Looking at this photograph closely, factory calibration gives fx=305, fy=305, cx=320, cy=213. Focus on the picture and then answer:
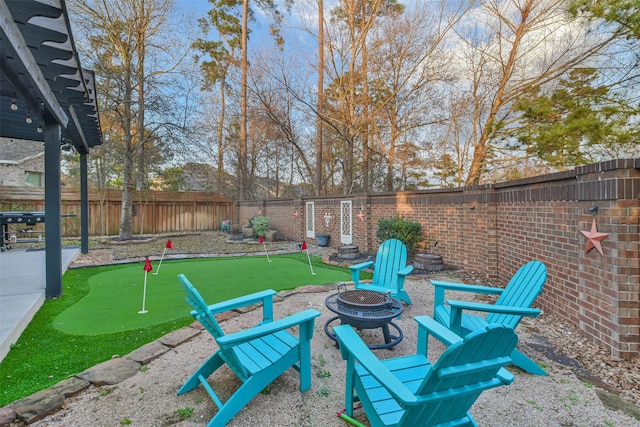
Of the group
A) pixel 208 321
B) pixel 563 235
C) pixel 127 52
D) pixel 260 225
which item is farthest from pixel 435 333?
pixel 127 52

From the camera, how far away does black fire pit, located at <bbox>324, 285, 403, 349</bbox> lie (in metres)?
2.59

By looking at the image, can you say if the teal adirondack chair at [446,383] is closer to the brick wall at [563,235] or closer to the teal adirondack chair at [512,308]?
the teal adirondack chair at [512,308]

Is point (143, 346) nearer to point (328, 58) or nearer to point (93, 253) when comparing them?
point (93, 253)

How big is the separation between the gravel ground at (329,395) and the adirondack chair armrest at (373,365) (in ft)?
1.73

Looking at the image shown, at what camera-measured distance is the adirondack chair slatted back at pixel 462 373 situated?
1268mm

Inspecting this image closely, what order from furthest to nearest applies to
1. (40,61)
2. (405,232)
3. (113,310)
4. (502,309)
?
(405,232) → (113,310) → (40,61) → (502,309)

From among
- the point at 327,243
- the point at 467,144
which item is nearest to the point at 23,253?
the point at 327,243

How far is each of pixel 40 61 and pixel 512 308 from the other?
479 centimetres

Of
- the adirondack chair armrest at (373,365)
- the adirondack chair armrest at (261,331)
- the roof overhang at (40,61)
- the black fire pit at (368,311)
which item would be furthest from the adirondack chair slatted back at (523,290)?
the roof overhang at (40,61)

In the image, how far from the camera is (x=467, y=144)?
1070 cm

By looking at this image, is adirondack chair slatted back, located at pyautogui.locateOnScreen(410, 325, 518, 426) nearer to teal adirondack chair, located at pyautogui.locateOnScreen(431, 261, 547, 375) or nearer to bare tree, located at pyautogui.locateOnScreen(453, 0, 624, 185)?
teal adirondack chair, located at pyautogui.locateOnScreen(431, 261, 547, 375)

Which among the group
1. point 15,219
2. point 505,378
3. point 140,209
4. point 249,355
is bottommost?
point 249,355

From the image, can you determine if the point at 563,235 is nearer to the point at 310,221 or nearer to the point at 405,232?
the point at 405,232

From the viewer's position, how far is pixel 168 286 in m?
4.82
